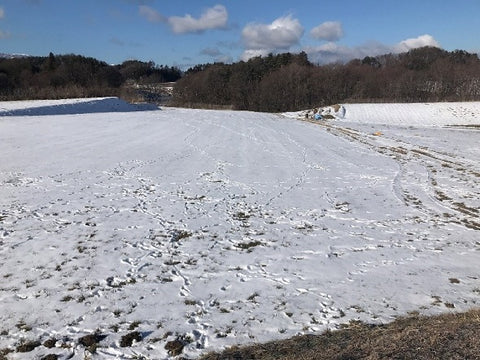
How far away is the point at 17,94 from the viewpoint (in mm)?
53469

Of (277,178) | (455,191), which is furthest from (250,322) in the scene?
(455,191)

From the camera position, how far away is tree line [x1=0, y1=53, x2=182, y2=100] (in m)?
55.8

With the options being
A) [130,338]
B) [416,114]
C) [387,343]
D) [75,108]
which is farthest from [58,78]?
[387,343]

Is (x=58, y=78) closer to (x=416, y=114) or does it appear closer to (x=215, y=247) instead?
(x=416, y=114)

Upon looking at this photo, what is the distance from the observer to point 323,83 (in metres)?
94.6

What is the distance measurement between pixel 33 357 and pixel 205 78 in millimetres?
107788

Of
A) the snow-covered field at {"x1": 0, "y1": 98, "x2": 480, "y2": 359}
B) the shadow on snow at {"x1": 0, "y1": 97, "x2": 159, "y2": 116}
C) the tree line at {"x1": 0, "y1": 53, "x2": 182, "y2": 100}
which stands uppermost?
the tree line at {"x1": 0, "y1": 53, "x2": 182, "y2": 100}

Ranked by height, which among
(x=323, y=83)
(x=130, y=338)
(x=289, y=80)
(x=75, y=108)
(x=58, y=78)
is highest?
(x=289, y=80)

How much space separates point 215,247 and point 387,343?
5.28m

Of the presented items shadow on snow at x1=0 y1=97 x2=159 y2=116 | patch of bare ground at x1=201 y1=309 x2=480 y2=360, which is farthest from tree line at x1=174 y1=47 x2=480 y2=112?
patch of bare ground at x1=201 y1=309 x2=480 y2=360

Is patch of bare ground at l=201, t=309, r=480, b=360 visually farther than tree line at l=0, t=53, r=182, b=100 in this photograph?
No

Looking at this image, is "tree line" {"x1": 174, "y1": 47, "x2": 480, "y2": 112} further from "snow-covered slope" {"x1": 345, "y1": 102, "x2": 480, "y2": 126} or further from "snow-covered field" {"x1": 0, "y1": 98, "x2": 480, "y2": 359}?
"snow-covered field" {"x1": 0, "y1": 98, "x2": 480, "y2": 359}

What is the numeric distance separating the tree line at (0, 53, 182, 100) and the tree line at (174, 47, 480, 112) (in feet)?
65.7

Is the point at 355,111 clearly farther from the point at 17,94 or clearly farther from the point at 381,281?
the point at 381,281
